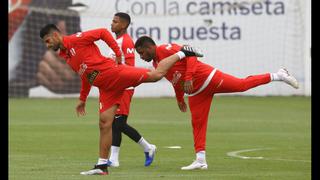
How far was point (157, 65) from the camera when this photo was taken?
51.0ft

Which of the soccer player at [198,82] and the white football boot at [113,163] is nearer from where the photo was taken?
the soccer player at [198,82]

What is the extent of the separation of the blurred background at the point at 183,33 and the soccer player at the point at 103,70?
22890 mm

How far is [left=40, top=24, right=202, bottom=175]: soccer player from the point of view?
49.3 ft

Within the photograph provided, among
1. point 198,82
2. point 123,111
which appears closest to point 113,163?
point 123,111

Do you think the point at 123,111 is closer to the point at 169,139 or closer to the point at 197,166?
the point at 197,166

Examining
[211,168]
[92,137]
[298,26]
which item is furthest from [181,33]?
[211,168]

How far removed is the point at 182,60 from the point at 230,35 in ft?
75.2

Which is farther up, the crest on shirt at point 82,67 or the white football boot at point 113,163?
the crest on shirt at point 82,67

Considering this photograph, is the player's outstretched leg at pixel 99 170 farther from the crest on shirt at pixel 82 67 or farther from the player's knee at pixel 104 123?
the crest on shirt at pixel 82 67

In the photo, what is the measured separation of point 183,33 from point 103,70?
23.3m

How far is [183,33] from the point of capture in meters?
38.3

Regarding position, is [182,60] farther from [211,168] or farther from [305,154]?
[305,154]

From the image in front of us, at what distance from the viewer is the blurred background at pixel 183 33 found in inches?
1508

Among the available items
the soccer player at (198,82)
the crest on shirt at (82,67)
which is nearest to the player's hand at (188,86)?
the soccer player at (198,82)
